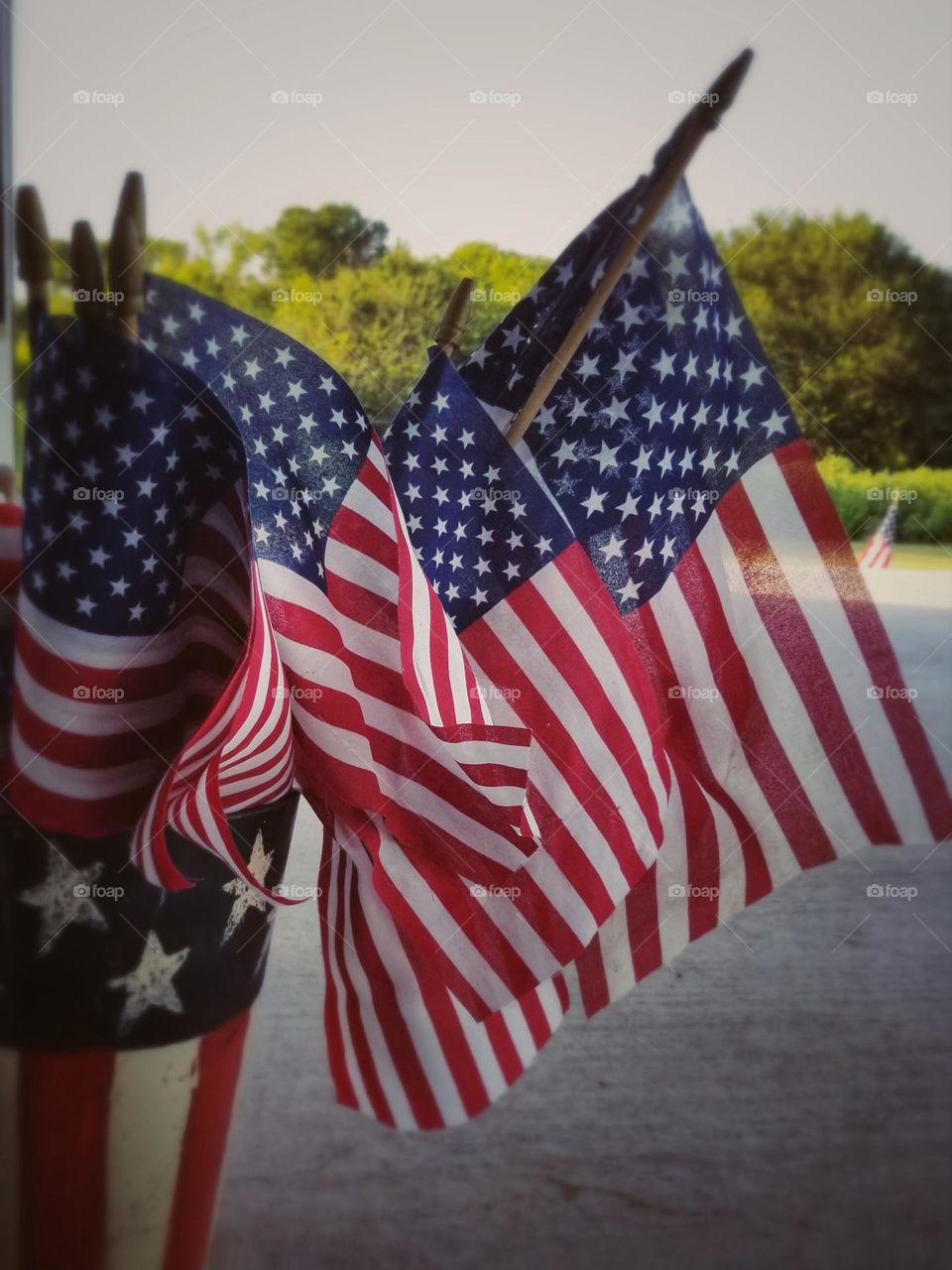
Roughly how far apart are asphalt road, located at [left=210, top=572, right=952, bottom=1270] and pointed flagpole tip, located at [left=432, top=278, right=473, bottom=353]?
0.87 m

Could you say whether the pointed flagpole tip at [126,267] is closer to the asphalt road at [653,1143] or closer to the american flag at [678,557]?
the american flag at [678,557]

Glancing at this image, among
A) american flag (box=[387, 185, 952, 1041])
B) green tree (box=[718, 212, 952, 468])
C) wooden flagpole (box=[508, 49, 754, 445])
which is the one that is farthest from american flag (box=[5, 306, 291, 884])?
green tree (box=[718, 212, 952, 468])

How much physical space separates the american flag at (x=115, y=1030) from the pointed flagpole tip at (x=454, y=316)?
0.56m

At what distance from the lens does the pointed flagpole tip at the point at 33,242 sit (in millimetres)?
900

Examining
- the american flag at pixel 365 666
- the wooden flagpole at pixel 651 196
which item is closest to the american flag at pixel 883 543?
the wooden flagpole at pixel 651 196

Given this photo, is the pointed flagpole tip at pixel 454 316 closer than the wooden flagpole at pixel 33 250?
No

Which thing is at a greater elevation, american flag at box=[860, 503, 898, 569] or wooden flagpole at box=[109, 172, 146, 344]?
wooden flagpole at box=[109, 172, 146, 344]

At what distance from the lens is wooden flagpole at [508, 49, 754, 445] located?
3.27 ft

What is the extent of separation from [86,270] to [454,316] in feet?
1.39

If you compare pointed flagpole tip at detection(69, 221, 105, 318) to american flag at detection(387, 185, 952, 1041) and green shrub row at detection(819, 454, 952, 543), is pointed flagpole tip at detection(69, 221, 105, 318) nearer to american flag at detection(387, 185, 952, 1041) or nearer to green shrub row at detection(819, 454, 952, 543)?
american flag at detection(387, 185, 952, 1041)

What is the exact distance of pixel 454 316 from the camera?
115 centimetres

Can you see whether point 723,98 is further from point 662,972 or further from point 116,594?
point 662,972

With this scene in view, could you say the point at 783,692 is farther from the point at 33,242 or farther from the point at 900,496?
the point at 33,242

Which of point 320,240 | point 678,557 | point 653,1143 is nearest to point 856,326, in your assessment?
point 678,557
